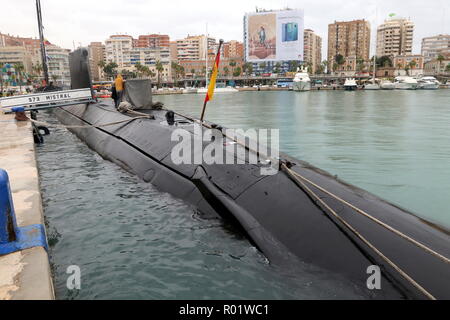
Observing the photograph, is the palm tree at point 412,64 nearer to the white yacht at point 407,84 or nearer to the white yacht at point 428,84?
the white yacht at point 428,84

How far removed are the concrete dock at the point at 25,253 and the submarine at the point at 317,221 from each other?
259cm

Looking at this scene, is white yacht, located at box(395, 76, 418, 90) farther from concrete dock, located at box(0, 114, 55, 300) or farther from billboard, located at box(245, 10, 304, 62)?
concrete dock, located at box(0, 114, 55, 300)

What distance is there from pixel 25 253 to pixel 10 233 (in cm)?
38

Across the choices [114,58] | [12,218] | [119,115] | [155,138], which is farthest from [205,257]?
[114,58]

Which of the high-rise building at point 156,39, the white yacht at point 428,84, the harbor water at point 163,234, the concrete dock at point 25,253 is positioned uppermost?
the high-rise building at point 156,39

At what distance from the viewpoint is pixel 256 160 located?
261 inches

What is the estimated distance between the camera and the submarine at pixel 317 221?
12.2ft

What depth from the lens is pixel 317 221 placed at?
470 cm

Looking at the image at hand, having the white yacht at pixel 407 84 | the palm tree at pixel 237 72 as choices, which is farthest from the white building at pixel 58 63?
the white yacht at pixel 407 84

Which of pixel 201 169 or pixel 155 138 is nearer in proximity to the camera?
pixel 201 169

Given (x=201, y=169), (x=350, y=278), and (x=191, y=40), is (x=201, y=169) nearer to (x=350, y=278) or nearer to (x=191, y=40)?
(x=350, y=278)

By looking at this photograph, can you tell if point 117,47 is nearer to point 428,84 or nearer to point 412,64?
point 412,64

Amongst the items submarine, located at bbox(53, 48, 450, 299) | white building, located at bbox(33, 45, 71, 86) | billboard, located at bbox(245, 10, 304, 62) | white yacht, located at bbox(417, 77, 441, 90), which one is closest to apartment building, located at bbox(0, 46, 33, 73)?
white building, located at bbox(33, 45, 71, 86)

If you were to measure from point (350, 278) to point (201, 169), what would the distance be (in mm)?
3701
